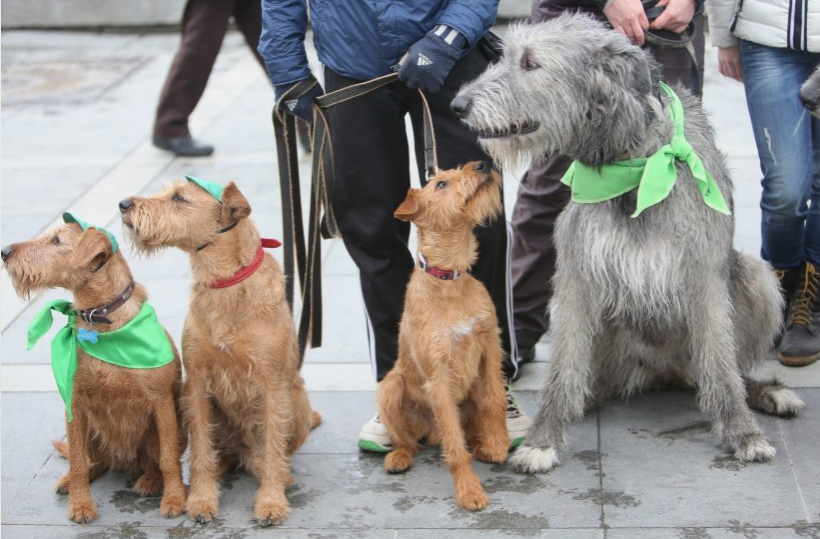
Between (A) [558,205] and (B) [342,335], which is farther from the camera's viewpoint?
(B) [342,335]

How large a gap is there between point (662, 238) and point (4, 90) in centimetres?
786

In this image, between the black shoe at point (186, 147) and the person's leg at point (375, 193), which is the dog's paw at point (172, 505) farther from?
the black shoe at point (186, 147)

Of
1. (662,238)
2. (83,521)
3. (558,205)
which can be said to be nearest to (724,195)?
(662,238)

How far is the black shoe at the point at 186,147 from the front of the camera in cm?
844

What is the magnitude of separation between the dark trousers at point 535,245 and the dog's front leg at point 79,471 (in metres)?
2.00

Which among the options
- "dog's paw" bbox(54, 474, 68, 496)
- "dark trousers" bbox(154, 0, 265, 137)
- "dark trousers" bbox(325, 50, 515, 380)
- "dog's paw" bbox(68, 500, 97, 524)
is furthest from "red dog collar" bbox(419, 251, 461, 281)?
"dark trousers" bbox(154, 0, 265, 137)

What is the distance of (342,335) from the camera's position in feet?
18.7

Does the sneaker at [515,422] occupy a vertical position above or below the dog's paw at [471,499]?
above

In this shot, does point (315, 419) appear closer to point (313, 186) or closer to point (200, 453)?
point (200, 453)

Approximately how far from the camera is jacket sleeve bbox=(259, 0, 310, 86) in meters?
4.40

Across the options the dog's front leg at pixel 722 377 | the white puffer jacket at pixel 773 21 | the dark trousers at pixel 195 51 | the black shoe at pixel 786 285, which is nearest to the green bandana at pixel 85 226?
the dog's front leg at pixel 722 377

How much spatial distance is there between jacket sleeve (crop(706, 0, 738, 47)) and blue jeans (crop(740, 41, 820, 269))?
98mm

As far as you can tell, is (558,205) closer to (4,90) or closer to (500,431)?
(500,431)

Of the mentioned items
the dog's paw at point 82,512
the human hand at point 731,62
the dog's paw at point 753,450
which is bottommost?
the dog's paw at point 82,512
